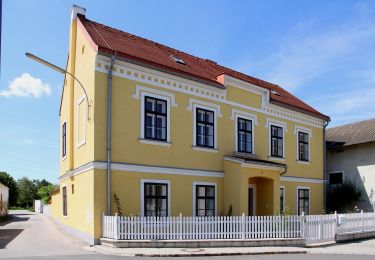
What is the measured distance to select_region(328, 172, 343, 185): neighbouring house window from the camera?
27844 mm

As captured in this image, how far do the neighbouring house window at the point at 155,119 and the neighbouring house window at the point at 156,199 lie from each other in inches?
74.4

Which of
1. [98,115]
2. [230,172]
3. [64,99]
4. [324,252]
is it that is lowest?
[324,252]

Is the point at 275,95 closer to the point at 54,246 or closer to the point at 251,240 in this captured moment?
the point at 251,240

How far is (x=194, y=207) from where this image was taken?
18031 millimetres

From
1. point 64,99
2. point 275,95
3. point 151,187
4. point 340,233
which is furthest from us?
point 275,95

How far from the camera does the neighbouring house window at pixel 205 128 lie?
18859 mm

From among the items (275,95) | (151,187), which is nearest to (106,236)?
(151,187)

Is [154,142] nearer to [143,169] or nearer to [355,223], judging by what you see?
[143,169]

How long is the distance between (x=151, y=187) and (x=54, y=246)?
4081 mm

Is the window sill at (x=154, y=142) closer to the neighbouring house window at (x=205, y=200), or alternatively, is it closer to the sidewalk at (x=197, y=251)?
the neighbouring house window at (x=205, y=200)

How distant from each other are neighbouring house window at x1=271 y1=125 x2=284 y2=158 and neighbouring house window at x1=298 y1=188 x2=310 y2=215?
2776 millimetres

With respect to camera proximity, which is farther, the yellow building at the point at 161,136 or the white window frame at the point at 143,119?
the white window frame at the point at 143,119

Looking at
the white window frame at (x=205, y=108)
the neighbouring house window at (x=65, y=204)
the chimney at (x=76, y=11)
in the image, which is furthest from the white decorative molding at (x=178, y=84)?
the neighbouring house window at (x=65, y=204)

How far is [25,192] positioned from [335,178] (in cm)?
7930
